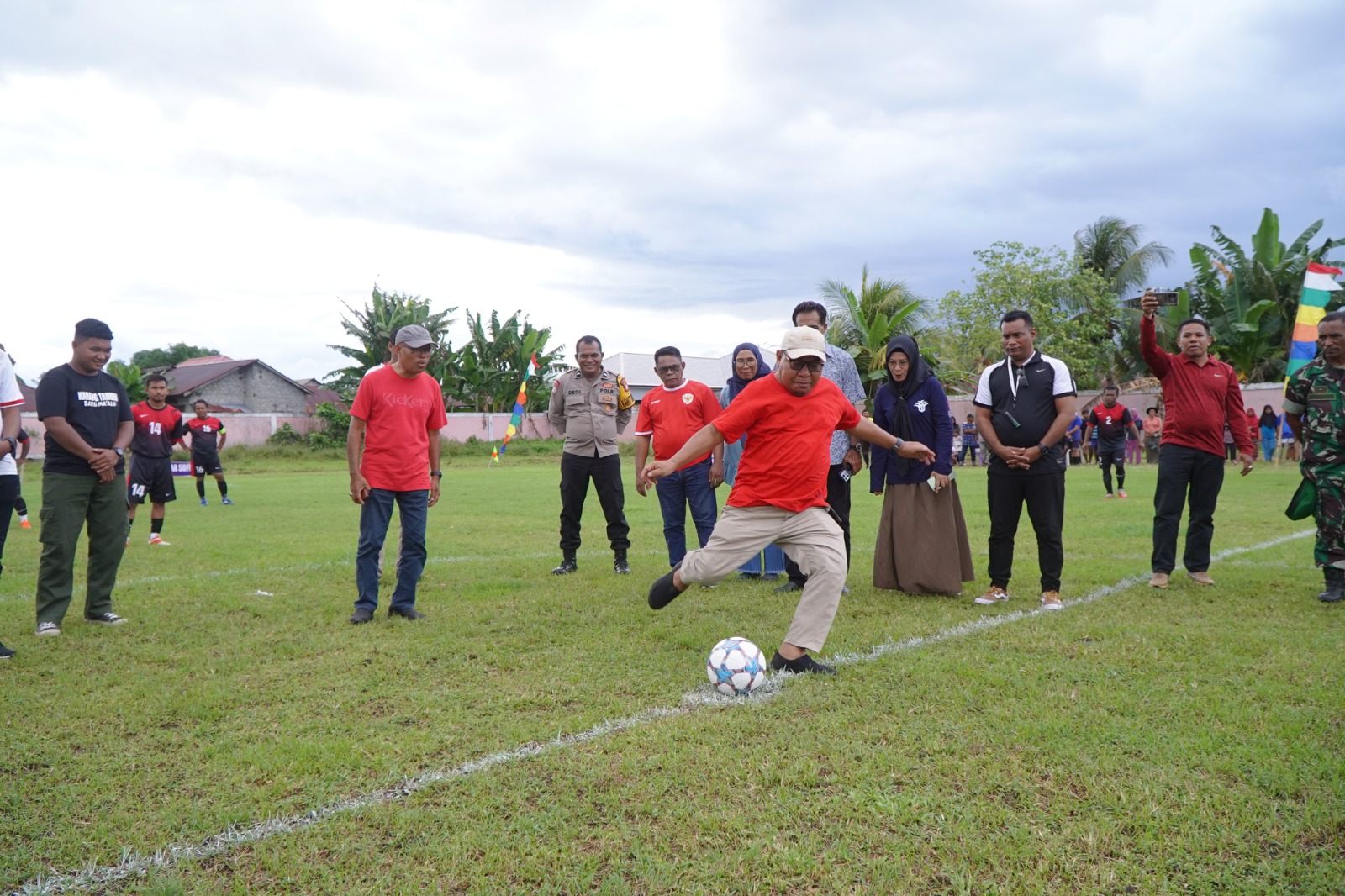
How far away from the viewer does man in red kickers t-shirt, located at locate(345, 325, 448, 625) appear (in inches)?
252

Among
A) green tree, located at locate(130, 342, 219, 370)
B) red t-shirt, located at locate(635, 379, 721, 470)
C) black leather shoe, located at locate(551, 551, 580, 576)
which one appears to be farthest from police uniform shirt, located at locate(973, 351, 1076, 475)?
green tree, located at locate(130, 342, 219, 370)

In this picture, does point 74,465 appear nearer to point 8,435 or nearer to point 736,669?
point 8,435

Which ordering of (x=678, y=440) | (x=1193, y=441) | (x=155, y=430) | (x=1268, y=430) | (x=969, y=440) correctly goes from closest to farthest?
(x=1193, y=441) → (x=678, y=440) → (x=155, y=430) → (x=1268, y=430) → (x=969, y=440)

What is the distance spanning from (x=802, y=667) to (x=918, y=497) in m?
2.71

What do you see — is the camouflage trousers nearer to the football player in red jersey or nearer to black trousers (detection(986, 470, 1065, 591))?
black trousers (detection(986, 470, 1065, 591))

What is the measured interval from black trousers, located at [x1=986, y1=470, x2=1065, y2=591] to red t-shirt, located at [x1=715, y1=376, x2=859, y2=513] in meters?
2.11

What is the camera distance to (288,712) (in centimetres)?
435

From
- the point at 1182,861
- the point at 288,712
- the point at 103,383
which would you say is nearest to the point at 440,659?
the point at 288,712

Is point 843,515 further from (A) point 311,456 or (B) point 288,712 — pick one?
(A) point 311,456

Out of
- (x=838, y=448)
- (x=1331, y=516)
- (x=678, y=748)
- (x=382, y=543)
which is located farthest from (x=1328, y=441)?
(x=382, y=543)

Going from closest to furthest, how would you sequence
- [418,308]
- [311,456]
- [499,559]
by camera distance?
1. [499,559]
2. [311,456]
3. [418,308]

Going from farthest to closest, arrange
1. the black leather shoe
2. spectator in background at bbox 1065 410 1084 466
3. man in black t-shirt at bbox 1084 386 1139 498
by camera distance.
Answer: spectator in background at bbox 1065 410 1084 466
man in black t-shirt at bbox 1084 386 1139 498
the black leather shoe

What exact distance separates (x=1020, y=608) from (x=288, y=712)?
15.8 feet

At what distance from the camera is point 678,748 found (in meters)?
3.78
